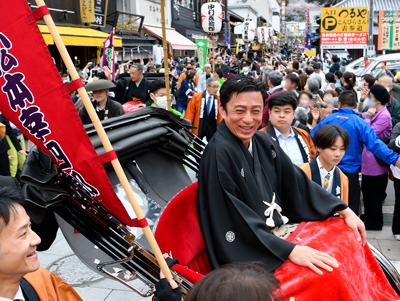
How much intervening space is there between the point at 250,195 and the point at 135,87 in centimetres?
509

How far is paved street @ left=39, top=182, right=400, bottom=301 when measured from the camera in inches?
138

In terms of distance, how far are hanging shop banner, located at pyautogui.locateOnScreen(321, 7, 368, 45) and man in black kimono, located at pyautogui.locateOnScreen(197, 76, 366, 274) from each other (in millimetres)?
14141

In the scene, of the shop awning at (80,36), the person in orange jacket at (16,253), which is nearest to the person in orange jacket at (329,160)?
the person in orange jacket at (16,253)

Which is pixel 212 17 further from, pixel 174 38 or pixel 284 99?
pixel 174 38

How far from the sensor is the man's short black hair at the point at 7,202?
4.67ft

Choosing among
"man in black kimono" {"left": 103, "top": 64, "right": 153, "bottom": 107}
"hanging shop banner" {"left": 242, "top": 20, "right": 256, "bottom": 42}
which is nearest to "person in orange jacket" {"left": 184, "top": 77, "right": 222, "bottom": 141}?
"man in black kimono" {"left": 103, "top": 64, "right": 153, "bottom": 107}

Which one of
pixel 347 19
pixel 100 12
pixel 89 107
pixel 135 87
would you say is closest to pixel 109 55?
pixel 135 87

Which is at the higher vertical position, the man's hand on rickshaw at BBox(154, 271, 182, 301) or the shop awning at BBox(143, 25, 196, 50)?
the shop awning at BBox(143, 25, 196, 50)

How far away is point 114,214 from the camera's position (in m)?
1.95

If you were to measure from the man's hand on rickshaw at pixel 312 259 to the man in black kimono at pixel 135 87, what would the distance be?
5.04m

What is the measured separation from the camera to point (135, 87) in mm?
6805

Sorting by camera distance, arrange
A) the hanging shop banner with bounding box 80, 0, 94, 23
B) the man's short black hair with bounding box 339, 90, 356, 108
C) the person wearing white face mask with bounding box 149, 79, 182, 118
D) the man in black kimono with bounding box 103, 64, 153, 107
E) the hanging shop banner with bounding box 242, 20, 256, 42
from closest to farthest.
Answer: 1. the man's short black hair with bounding box 339, 90, 356, 108
2. the person wearing white face mask with bounding box 149, 79, 182, 118
3. the man in black kimono with bounding box 103, 64, 153, 107
4. the hanging shop banner with bounding box 80, 0, 94, 23
5. the hanging shop banner with bounding box 242, 20, 256, 42

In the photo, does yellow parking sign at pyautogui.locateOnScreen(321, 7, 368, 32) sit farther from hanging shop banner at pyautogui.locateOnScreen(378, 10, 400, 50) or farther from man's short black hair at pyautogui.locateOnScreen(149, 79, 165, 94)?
man's short black hair at pyautogui.locateOnScreen(149, 79, 165, 94)

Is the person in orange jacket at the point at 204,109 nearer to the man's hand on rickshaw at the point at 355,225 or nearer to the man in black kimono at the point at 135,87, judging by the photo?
the man in black kimono at the point at 135,87
